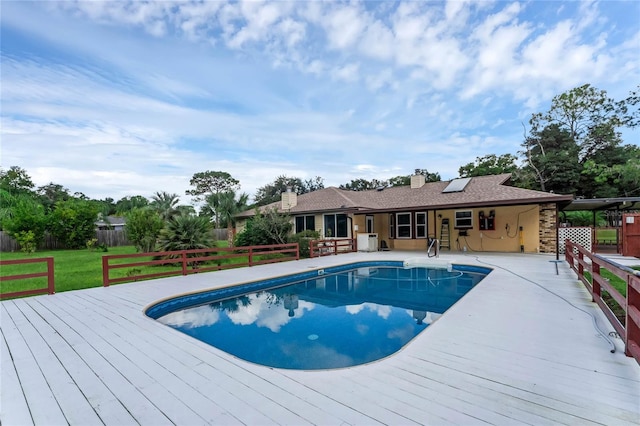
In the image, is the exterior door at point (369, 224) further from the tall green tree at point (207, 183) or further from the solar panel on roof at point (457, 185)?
the tall green tree at point (207, 183)

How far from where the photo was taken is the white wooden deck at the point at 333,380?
2.17m

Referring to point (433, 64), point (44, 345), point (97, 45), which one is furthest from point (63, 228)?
point (433, 64)

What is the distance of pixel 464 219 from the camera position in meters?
14.3

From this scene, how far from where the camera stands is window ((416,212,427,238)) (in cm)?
1519

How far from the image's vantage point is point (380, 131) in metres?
17.5

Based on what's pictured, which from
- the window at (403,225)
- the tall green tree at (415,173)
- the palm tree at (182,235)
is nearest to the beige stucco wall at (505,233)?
the window at (403,225)

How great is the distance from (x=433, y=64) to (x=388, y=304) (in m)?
9.55

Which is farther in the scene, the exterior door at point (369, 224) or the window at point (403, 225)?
the exterior door at point (369, 224)

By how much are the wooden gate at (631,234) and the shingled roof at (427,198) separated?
2362mm

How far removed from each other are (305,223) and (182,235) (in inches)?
312

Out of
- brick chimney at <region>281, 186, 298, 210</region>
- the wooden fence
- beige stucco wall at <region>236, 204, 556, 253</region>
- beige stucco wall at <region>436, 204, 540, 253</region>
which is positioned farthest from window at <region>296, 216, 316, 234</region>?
beige stucco wall at <region>436, 204, 540, 253</region>

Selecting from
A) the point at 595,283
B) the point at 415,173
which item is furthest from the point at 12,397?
the point at 415,173

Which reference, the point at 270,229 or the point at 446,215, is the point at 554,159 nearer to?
the point at 446,215

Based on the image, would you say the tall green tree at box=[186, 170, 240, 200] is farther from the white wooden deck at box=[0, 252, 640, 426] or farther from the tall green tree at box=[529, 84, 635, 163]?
the white wooden deck at box=[0, 252, 640, 426]
